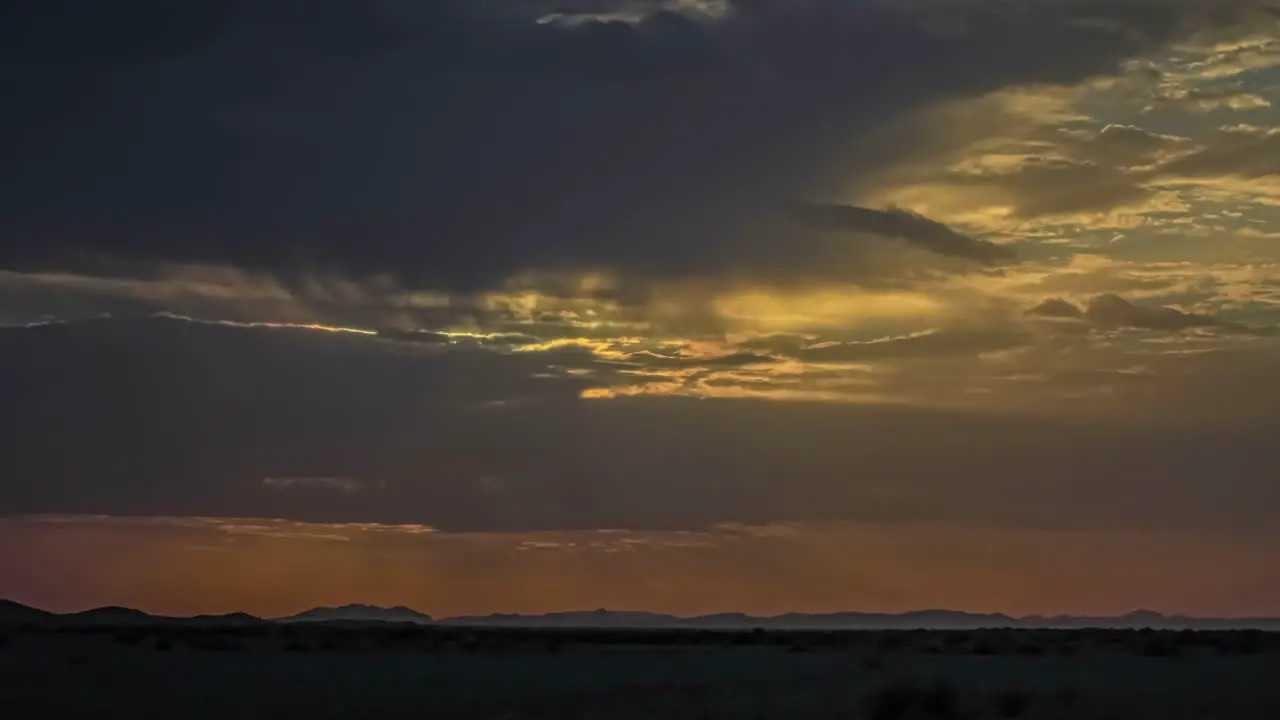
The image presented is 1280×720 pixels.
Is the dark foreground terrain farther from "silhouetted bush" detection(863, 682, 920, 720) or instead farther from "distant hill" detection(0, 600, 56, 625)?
"distant hill" detection(0, 600, 56, 625)

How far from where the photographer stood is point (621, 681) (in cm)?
4328

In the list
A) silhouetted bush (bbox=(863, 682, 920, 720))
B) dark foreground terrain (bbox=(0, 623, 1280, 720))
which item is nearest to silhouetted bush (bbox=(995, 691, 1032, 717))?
dark foreground terrain (bbox=(0, 623, 1280, 720))

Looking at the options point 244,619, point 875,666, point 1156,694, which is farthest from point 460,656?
point 244,619

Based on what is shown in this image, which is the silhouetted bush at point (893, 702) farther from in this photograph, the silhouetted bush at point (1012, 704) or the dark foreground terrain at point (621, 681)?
the silhouetted bush at point (1012, 704)

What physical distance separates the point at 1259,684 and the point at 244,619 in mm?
138995

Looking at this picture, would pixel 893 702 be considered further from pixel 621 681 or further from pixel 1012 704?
pixel 621 681

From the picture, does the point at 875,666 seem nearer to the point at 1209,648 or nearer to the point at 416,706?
the point at 416,706

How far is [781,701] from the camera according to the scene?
3384cm

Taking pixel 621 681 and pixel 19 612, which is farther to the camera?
pixel 19 612

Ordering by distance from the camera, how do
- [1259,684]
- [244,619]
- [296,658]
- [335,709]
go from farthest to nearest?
[244,619]
[296,658]
[1259,684]
[335,709]

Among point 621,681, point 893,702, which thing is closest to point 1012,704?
point 893,702

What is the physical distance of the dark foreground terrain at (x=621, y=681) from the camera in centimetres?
3145

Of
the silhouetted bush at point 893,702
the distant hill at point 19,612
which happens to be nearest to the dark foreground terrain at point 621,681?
the silhouetted bush at point 893,702

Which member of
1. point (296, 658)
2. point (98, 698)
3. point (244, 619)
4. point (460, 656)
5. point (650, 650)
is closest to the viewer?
point (98, 698)
